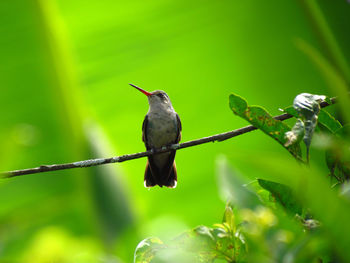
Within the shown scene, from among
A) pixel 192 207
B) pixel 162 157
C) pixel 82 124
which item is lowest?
pixel 192 207

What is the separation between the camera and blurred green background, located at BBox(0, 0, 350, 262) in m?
3.61

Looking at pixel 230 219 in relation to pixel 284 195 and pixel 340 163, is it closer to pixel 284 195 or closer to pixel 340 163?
pixel 284 195

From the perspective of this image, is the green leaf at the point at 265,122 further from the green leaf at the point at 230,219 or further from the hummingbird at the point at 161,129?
the hummingbird at the point at 161,129

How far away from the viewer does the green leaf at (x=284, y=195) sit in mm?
1016

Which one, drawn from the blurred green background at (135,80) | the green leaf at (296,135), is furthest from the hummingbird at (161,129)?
the green leaf at (296,135)

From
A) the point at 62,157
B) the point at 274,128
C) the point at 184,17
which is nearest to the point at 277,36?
the point at 184,17

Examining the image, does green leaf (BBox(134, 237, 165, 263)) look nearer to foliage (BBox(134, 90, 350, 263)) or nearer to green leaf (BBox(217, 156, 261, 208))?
foliage (BBox(134, 90, 350, 263))

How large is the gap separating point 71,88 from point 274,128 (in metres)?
2.67

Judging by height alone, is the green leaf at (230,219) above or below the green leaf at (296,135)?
below

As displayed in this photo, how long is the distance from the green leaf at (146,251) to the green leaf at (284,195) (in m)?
0.28

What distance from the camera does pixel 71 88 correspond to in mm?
3545

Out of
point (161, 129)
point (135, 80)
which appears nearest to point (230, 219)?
point (161, 129)

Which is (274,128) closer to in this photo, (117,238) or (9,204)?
(117,238)

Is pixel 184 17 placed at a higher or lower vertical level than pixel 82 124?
higher
